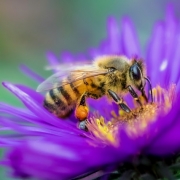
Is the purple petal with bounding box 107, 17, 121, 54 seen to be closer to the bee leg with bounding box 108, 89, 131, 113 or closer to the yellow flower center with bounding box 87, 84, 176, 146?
the yellow flower center with bounding box 87, 84, 176, 146

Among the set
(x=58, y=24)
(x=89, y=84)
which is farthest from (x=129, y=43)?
(x=58, y=24)

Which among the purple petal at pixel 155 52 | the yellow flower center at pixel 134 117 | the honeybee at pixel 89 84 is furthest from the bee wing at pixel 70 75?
the purple petal at pixel 155 52

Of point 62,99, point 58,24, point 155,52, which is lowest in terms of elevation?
point 62,99

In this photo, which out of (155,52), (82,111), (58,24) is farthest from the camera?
(58,24)

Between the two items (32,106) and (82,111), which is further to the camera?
(82,111)

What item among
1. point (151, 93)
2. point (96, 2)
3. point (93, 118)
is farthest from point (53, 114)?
point (96, 2)

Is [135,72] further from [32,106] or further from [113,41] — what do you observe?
[113,41]

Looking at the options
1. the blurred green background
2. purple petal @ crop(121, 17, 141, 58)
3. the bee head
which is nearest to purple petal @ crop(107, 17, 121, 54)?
purple petal @ crop(121, 17, 141, 58)
